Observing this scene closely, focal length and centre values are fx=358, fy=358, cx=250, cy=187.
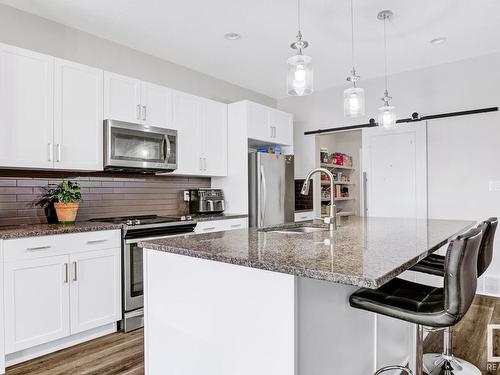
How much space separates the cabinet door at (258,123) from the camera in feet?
14.5

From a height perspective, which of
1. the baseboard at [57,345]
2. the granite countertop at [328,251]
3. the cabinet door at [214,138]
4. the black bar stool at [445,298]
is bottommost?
the baseboard at [57,345]

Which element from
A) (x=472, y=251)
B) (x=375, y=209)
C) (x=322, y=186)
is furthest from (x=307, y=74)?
(x=322, y=186)

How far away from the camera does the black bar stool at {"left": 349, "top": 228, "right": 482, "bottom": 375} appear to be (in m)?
1.31

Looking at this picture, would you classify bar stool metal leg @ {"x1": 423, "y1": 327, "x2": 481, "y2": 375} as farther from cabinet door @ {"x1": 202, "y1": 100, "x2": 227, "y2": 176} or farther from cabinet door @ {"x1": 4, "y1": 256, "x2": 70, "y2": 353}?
cabinet door @ {"x1": 202, "y1": 100, "x2": 227, "y2": 176}

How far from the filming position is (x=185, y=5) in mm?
2922

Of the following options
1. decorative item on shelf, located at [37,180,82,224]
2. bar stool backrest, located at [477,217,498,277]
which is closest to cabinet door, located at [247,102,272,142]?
decorative item on shelf, located at [37,180,82,224]

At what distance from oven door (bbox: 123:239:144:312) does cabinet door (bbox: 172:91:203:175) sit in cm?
111

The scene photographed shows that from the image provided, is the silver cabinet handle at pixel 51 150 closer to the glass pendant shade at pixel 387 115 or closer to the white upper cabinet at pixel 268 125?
the white upper cabinet at pixel 268 125

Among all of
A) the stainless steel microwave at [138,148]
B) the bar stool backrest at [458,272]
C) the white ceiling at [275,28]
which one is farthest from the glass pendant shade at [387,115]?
the stainless steel microwave at [138,148]

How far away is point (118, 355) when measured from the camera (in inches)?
99.1

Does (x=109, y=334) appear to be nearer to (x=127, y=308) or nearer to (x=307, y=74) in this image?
(x=127, y=308)

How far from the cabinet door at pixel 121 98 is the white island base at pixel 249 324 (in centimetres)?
197

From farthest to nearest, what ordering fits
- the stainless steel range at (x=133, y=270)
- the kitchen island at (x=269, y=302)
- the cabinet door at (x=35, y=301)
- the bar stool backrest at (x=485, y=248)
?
1. the stainless steel range at (x=133, y=270)
2. the cabinet door at (x=35, y=301)
3. the bar stool backrest at (x=485, y=248)
4. the kitchen island at (x=269, y=302)

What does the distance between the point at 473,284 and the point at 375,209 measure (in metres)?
3.41
